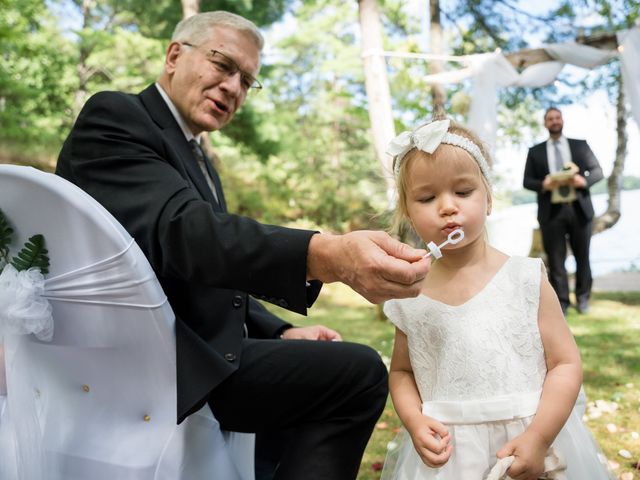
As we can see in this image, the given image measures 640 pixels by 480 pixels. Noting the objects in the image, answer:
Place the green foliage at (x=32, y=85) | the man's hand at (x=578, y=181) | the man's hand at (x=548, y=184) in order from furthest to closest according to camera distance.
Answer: the green foliage at (x=32, y=85) < the man's hand at (x=548, y=184) < the man's hand at (x=578, y=181)

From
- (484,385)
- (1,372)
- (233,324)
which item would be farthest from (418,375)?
(1,372)

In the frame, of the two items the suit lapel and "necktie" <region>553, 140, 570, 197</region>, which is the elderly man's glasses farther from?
"necktie" <region>553, 140, 570, 197</region>

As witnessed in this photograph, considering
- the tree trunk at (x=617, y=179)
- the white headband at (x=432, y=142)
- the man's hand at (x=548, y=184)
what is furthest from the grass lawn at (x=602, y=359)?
the tree trunk at (x=617, y=179)

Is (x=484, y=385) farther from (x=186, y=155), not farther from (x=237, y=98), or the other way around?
(x=237, y=98)

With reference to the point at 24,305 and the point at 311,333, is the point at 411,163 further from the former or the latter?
the point at 24,305

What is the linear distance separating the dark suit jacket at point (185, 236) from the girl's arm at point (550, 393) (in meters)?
0.59

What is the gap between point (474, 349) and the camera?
4.91 feet

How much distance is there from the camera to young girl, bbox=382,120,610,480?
1417mm

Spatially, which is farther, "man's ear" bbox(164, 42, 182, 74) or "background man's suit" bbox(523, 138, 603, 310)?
"background man's suit" bbox(523, 138, 603, 310)

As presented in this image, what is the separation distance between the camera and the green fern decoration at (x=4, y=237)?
132cm

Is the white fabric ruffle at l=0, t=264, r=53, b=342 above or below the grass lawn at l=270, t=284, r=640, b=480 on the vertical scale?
above

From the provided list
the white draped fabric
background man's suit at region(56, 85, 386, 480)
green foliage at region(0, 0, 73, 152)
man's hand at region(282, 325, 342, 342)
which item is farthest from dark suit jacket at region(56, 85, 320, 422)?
green foliage at region(0, 0, 73, 152)

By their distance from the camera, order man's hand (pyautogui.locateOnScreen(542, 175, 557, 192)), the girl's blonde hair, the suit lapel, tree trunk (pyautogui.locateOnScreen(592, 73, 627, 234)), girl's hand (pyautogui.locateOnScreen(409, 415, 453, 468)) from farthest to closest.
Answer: tree trunk (pyautogui.locateOnScreen(592, 73, 627, 234)) → man's hand (pyautogui.locateOnScreen(542, 175, 557, 192)) → the suit lapel → the girl's blonde hair → girl's hand (pyautogui.locateOnScreen(409, 415, 453, 468))

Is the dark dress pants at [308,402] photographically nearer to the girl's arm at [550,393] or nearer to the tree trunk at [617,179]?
the girl's arm at [550,393]
